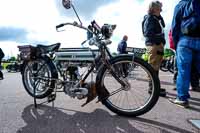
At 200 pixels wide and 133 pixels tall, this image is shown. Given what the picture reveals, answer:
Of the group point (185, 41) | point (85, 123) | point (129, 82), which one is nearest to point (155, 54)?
point (185, 41)

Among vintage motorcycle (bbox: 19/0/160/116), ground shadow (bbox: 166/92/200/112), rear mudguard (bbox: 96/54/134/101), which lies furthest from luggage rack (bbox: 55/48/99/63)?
ground shadow (bbox: 166/92/200/112)

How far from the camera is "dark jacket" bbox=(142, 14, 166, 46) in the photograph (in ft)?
19.1

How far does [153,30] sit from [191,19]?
1289 mm

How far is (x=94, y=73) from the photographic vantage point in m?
4.39

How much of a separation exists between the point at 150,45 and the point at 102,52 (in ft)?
6.62

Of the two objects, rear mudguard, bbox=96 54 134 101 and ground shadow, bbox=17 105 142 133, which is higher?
rear mudguard, bbox=96 54 134 101

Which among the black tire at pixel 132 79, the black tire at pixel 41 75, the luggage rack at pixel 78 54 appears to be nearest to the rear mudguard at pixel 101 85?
the black tire at pixel 132 79

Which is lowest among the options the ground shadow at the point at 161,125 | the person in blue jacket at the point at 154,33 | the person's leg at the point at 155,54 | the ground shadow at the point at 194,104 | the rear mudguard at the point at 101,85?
the ground shadow at the point at 161,125

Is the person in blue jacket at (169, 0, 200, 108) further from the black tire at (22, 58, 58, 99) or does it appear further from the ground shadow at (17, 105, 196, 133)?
the black tire at (22, 58, 58, 99)

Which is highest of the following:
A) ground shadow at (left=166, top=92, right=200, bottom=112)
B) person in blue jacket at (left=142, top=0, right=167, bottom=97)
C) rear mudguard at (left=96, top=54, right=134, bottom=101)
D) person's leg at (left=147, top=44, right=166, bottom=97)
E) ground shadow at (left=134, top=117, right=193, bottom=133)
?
person in blue jacket at (left=142, top=0, right=167, bottom=97)

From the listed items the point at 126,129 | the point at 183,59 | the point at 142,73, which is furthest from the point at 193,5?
the point at 126,129

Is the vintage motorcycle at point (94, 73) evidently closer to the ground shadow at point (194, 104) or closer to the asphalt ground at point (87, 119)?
the asphalt ground at point (87, 119)

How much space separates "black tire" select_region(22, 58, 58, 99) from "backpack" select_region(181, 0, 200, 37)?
7.04 ft

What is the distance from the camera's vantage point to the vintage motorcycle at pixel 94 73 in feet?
13.5
